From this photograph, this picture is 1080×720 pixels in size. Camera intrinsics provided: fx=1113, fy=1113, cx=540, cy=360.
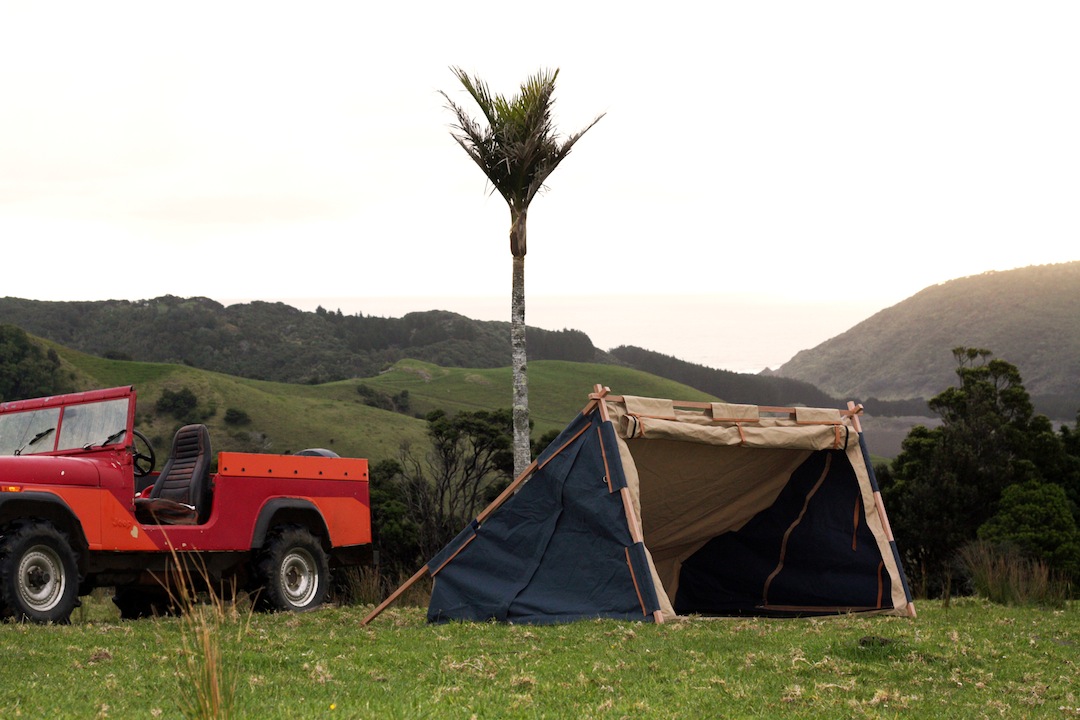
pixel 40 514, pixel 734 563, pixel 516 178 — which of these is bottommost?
pixel 734 563

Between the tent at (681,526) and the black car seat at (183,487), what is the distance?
10.4ft

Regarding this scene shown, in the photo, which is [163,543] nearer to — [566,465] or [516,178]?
[566,465]

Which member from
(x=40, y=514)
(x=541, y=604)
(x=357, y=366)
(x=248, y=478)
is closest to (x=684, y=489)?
(x=541, y=604)

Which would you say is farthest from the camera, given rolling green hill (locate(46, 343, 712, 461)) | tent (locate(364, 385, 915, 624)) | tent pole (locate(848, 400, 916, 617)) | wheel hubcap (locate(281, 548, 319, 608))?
rolling green hill (locate(46, 343, 712, 461))

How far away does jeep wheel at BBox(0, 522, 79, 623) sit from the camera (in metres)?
11.2

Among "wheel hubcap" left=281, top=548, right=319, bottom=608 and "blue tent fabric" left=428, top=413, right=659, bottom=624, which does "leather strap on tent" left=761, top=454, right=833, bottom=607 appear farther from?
"wheel hubcap" left=281, top=548, right=319, bottom=608

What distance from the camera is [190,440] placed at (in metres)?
14.1

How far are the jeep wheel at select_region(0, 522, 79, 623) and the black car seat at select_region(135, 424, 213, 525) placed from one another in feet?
4.68

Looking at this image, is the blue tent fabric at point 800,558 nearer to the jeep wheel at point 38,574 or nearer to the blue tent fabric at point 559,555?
the blue tent fabric at point 559,555

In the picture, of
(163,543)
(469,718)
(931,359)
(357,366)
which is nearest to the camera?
(469,718)

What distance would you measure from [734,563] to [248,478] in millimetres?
6444

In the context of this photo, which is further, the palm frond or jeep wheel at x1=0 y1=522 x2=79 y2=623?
the palm frond

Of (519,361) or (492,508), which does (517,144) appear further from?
(492,508)

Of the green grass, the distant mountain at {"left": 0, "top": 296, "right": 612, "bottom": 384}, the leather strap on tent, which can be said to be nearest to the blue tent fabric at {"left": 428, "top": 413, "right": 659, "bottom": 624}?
the green grass
